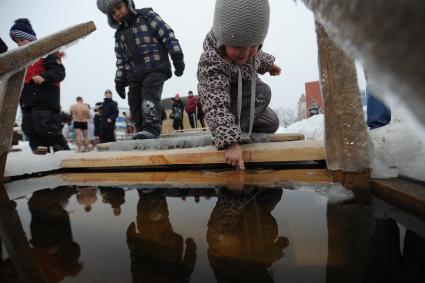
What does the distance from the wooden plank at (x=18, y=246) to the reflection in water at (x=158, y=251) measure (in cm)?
18

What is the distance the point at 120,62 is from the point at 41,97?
32.9 inches

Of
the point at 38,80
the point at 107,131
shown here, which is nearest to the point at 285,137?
the point at 38,80

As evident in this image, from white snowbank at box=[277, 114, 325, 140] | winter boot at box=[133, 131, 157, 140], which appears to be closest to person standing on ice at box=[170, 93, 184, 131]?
white snowbank at box=[277, 114, 325, 140]

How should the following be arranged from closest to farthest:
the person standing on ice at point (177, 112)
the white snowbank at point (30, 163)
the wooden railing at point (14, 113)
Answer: the wooden railing at point (14, 113), the white snowbank at point (30, 163), the person standing on ice at point (177, 112)

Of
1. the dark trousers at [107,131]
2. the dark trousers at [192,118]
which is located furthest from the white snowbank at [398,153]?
the dark trousers at [192,118]

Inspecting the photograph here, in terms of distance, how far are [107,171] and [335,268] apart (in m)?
1.57

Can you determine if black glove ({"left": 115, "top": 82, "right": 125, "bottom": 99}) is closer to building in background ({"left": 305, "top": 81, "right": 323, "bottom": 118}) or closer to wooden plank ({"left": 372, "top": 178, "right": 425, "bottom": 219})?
wooden plank ({"left": 372, "top": 178, "right": 425, "bottom": 219})

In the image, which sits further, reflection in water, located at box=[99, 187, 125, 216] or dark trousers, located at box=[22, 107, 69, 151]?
dark trousers, located at box=[22, 107, 69, 151]

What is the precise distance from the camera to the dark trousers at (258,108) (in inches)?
69.4

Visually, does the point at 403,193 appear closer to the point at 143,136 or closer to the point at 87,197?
the point at 87,197

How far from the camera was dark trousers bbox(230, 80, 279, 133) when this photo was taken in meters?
1.76

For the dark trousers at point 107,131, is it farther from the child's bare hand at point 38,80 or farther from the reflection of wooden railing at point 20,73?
the reflection of wooden railing at point 20,73

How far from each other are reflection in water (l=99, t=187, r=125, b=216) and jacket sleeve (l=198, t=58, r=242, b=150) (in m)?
0.54

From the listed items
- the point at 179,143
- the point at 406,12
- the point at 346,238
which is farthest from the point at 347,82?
the point at 179,143
